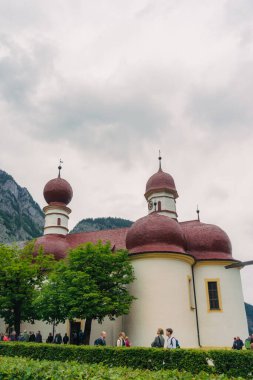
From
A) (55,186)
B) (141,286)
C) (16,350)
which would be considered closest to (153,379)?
(16,350)

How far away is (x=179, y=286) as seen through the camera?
2336 cm

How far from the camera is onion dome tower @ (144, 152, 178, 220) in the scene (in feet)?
109

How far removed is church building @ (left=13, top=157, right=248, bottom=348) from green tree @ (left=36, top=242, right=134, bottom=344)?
4.71 ft

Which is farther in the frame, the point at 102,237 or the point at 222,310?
the point at 102,237

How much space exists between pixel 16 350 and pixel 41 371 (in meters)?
10.2

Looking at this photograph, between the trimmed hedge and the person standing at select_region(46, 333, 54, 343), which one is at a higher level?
the person standing at select_region(46, 333, 54, 343)

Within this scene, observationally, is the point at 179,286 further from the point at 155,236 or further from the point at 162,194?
the point at 162,194

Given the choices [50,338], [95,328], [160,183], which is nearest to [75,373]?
[50,338]

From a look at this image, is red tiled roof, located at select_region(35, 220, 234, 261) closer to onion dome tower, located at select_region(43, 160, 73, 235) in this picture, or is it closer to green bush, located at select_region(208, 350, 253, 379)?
onion dome tower, located at select_region(43, 160, 73, 235)

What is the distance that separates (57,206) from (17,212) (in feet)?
253

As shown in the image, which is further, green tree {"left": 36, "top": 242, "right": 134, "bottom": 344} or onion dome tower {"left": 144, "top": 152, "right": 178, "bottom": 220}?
onion dome tower {"left": 144, "top": 152, "right": 178, "bottom": 220}

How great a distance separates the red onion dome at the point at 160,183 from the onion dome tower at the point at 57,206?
8.15 meters

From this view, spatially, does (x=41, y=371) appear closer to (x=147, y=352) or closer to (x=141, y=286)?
(x=147, y=352)

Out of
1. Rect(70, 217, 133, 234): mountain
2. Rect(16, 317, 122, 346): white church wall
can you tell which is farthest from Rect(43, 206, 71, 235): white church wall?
Rect(70, 217, 133, 234): mountain
